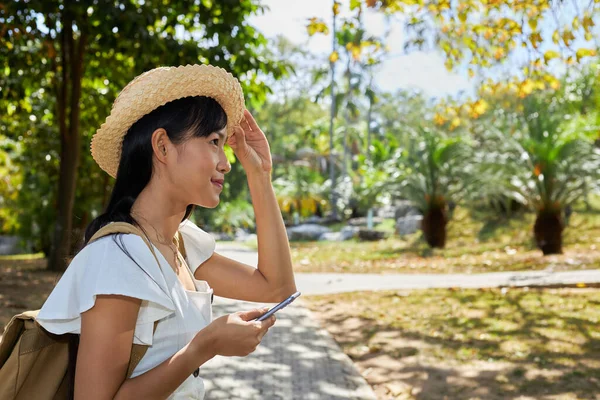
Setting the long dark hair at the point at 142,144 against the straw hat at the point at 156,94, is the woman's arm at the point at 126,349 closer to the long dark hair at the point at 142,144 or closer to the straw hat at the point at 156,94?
the long dark hair at the point at 142,144

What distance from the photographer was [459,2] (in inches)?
391

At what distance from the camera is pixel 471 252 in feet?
48.4

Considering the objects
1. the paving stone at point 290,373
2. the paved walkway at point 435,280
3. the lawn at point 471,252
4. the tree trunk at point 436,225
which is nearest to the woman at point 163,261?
the paving stone at point 290,373

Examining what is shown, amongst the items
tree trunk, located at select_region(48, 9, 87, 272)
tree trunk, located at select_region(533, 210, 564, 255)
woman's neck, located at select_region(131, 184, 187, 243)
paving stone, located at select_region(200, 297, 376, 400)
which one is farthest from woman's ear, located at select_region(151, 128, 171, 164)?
tree trunk, located at select_region(533, 210, 564, 255)

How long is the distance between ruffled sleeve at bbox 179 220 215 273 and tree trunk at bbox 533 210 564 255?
11.2 metres

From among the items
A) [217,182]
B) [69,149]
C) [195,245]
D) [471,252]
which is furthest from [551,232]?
[217,182]

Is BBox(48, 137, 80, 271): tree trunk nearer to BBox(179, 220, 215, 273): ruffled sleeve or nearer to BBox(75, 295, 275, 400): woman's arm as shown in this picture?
BBox(179, 220, 215, 273): ruffled sleeve

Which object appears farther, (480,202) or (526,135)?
(480,202)

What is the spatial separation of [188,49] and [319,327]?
462 cm

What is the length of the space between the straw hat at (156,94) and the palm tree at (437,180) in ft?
46.9

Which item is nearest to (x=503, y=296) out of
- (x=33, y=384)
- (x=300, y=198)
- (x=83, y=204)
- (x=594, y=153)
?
(x=594, y=153)

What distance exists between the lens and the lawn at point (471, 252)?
12164 millimetres

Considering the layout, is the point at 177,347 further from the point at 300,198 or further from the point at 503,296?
the point at 300,198

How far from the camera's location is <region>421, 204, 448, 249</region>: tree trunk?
16094 mm
